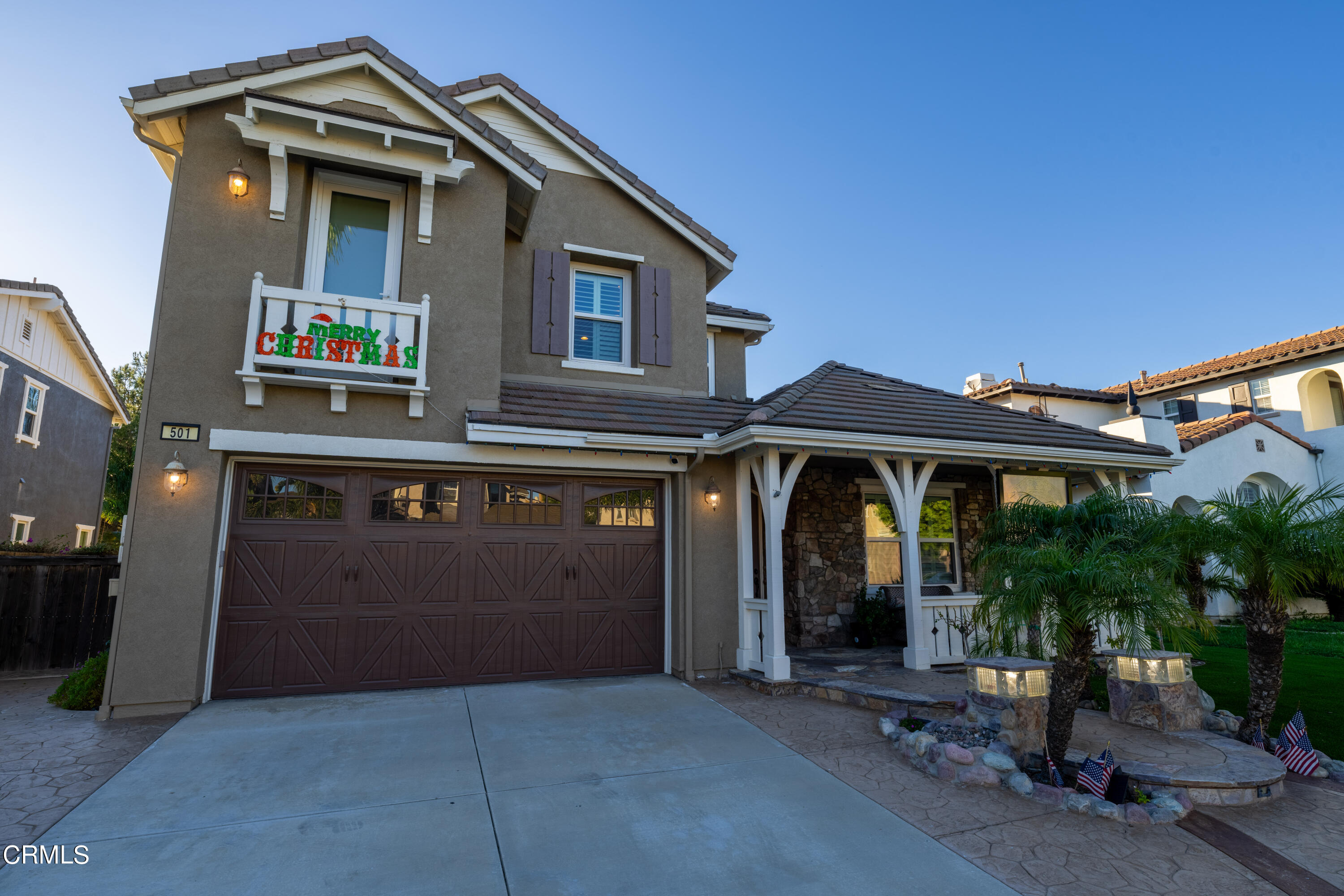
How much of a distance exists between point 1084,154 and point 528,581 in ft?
56.0

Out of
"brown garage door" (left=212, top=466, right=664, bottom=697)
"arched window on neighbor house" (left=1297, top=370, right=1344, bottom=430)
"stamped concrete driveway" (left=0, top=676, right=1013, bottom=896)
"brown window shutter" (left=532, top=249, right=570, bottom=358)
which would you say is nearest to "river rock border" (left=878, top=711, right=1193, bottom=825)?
"stamped concrete driveway" (left=0, top=676, right=1013, bottom=896)

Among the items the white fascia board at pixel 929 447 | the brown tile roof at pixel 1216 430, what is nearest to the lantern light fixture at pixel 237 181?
the white fascia board at pixel 929 447

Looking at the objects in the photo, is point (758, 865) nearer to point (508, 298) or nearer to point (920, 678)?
point (920, 678)

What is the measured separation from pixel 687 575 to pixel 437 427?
3.39m

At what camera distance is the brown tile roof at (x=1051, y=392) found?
17609mm

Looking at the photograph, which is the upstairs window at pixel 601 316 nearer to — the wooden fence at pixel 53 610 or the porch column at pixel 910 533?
the porch column at pixel 910 533

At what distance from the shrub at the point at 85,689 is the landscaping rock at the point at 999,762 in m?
7.87

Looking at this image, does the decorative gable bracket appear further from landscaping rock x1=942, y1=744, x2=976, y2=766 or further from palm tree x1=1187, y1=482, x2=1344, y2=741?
palm tree x1=1187, y1=482, x2=1344, y2=741

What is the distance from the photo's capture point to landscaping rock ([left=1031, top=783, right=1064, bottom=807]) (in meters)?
4.29

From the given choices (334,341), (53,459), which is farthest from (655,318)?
(53,459)

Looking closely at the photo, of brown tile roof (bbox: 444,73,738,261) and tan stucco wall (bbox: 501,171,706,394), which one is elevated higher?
brown tile roof (bbox: 444,73,738,261)

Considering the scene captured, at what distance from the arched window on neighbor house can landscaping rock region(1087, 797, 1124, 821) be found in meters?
19.4

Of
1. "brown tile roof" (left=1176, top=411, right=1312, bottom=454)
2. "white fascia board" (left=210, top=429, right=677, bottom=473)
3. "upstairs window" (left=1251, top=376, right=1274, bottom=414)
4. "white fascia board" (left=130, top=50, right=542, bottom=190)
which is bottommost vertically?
"white fascia board" (left=210, top=429, right=677, bottom=473)

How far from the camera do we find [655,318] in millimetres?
9070
